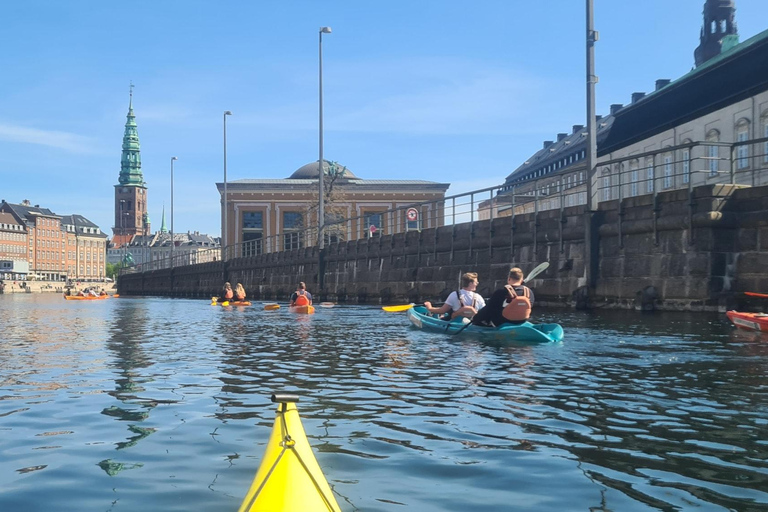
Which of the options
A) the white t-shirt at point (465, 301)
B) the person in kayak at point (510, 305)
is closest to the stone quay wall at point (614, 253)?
the white t-shirt at point (465, 301)

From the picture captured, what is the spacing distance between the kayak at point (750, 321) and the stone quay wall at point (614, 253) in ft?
11.0

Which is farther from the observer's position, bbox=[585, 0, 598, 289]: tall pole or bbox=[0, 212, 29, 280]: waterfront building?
bbox=[0, 212, 29, 280]: waterfront building

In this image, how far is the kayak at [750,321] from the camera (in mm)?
15609

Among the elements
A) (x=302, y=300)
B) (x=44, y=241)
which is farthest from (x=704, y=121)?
(x=44, y=241)

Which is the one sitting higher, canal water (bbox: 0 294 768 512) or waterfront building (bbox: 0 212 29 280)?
waterfront building (bbox: 0 212 29 280)

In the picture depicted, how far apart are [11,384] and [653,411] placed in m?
7.40

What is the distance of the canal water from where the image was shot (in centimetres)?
498

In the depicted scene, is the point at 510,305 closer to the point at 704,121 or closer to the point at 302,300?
the point at 302,300

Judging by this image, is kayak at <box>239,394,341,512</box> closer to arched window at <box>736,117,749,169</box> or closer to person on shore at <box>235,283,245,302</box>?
person on shore at <box>235,283,245,302</box>

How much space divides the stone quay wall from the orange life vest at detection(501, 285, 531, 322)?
23.2 feet

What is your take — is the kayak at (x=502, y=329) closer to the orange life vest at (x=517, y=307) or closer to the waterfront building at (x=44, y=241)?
the orange life vest at (x=517, y=307)

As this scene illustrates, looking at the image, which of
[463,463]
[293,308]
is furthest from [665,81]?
[463,463]

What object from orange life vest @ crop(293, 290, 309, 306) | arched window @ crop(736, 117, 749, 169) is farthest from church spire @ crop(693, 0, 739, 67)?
orange life vest @ crop(293, 290, 309, 306)

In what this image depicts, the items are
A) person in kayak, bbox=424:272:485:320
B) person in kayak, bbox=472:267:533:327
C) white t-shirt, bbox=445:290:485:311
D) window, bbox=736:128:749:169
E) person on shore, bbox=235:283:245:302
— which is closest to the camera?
person in kayak, bbox=472:267:533:327
